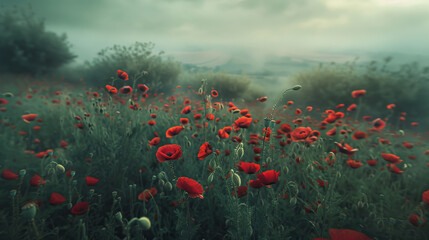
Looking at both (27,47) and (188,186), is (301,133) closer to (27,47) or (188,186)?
(188,186)

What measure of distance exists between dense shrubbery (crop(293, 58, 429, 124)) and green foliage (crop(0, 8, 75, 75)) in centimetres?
Answer: 1279

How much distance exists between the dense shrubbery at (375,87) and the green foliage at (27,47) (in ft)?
42.0

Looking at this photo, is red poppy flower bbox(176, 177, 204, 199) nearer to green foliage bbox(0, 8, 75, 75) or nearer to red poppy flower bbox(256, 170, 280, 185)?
red poppy flower bbox(256, 170, 280, 185)

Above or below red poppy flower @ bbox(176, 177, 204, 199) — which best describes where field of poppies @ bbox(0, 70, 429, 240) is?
below

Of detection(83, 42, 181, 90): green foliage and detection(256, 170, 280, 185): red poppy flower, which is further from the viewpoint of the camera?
detection(83, 42, 181, 90): green foliage

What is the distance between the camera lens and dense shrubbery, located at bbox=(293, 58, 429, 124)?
8016mm

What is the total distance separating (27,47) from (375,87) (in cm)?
1577

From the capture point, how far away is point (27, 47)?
12023mm

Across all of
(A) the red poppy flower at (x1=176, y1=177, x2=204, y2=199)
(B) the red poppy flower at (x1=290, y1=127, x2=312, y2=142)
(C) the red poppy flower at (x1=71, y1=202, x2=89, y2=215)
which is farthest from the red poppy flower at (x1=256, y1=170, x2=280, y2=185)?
(C) the red poppy flower at (x1=71, y1=202, x2=89, y2=215)

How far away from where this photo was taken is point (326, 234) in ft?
4.88

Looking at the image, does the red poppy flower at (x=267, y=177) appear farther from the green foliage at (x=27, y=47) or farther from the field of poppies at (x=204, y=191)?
the green foliage at (x=27, y=47)

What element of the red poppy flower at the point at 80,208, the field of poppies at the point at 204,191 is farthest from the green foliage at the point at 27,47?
the red poppy flower at the point at 80,208

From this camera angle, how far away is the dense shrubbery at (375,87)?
8.02m

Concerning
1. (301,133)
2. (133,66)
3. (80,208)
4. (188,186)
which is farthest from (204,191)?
(133,66)
